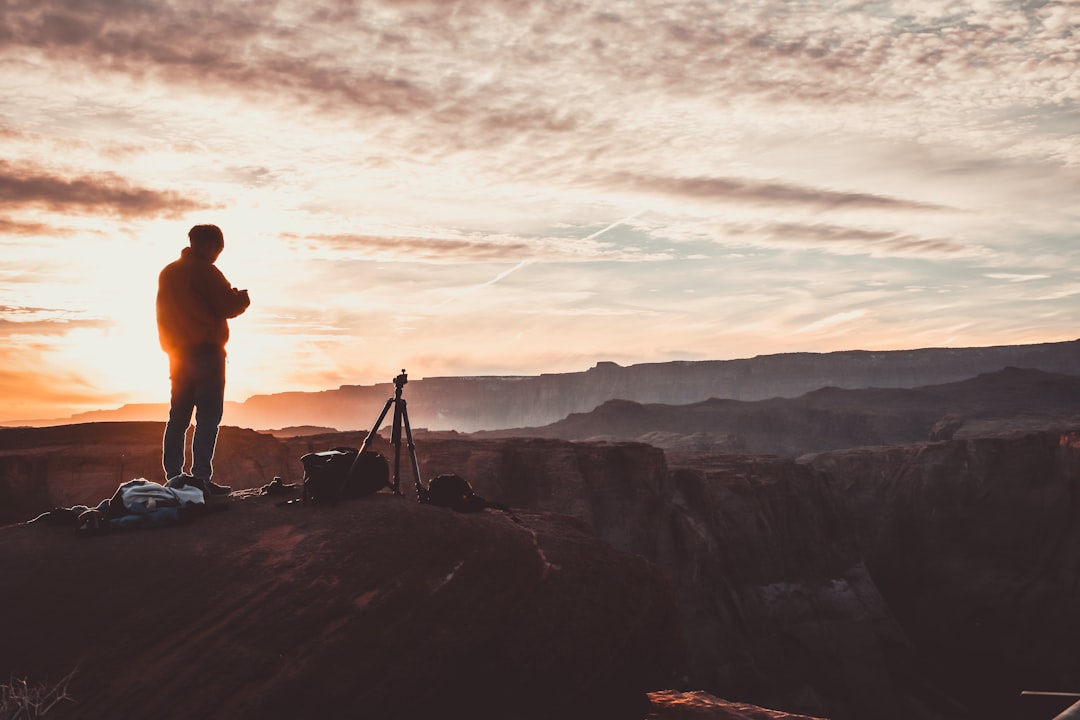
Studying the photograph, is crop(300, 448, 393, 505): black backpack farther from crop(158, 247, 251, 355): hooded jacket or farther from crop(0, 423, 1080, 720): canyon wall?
crop(0, 423, 1080, 720): canyon wall

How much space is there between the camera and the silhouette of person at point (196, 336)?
794 cm

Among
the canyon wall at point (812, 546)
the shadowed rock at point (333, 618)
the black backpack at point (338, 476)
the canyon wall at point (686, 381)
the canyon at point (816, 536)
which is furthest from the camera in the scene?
the canyon wall at point (686, 381)

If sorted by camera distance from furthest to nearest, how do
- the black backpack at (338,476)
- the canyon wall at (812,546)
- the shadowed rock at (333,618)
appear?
the canyon wall at (812,546), the black backpack at (338,476), the shadowed rock at (333,618)

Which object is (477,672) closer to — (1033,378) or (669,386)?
(1033,378)

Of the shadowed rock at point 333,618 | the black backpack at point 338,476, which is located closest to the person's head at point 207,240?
the black backpack at point 338,476

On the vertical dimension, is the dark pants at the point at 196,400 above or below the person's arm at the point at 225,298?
below

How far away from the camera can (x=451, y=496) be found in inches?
320

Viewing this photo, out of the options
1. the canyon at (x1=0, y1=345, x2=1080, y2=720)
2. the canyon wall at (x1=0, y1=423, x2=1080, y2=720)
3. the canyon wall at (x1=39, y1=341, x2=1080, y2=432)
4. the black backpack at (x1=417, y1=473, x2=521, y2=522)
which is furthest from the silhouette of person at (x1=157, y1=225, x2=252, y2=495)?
the canyon wall at (x1=39, y1=341, x2=1080, y2=432)

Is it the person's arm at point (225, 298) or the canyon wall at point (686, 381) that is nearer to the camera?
the person's arm at point (225, 298)

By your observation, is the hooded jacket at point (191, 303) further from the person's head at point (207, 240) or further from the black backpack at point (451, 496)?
the black backpack at point (451, 496)

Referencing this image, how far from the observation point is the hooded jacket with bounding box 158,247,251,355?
7.93 metres

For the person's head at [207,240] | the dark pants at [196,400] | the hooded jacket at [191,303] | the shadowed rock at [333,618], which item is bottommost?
the shadowed rock at [333,618]

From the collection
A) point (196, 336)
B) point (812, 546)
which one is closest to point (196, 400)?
point (196, 336)

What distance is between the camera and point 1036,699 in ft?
116
